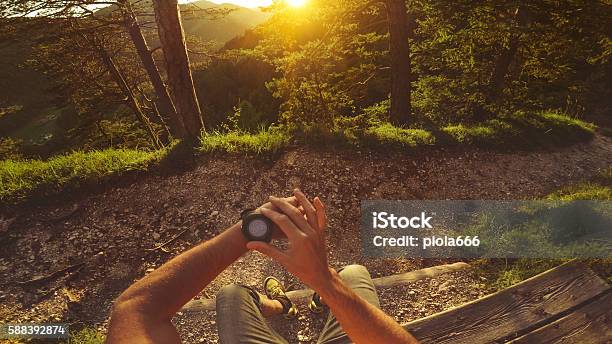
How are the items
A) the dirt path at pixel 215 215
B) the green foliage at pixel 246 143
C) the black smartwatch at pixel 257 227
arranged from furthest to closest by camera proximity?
the green foliage at pixel 246 143 < the dirt path at pixel 215 215 < the black smartwatch at pixel 257 227

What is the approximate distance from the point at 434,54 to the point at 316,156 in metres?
5.94

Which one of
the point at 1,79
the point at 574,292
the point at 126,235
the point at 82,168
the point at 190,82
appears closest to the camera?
the point at 574,292

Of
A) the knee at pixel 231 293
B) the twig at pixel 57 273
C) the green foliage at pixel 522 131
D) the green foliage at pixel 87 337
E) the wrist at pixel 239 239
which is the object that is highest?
the wrist at pixel 239 239

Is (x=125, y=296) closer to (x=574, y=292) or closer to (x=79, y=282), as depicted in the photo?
(x=574, y=292)

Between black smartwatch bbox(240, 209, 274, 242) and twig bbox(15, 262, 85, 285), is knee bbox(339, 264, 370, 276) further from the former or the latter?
twig bbox(15, 262, 85, 285)

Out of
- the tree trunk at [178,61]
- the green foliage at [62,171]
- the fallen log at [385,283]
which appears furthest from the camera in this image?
the tree trunk at [178,61]

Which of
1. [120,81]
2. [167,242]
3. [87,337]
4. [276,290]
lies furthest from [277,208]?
[120,81]

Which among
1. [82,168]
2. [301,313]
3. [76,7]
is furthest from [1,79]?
[301,313]

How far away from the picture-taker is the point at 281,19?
9953 mm

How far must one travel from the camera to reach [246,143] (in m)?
7.46

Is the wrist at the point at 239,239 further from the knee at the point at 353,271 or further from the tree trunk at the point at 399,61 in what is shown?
the tree trunk at the point at 399,61

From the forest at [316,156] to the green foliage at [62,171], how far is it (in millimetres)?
32

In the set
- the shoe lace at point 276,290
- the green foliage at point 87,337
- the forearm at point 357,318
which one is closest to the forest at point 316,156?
the green foliage at point 87,337

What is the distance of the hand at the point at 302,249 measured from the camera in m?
1.49
